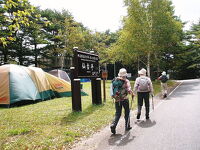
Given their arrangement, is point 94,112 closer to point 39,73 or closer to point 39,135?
point 39,135

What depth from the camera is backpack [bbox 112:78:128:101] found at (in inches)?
256

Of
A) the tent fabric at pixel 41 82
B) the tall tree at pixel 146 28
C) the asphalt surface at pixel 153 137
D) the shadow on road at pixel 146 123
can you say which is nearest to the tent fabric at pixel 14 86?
the tent fabric at pixel 41 82

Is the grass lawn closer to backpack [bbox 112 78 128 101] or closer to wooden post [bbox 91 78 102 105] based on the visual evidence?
wooden post [bbox 91 78 102 105]

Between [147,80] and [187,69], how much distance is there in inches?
1651

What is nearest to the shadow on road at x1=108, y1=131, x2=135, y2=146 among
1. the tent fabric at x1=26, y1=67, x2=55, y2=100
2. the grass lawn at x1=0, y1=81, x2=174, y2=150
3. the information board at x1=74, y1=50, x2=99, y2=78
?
the grass lawn at x1=0, y1=81, x2=174, y2=150

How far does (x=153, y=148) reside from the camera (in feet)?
16.7

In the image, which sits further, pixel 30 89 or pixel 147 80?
pixel 30 89

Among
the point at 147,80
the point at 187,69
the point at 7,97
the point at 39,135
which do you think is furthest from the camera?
the point at 187,69

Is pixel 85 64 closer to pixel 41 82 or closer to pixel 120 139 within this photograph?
pixel 41 82

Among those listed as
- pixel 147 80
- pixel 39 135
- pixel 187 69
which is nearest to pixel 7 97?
pixel 39 135

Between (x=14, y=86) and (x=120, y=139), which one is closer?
(x=120, y=139)

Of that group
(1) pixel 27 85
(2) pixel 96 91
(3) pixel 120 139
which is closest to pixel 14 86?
(1) pixel 27 85

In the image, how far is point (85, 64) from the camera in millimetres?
10461

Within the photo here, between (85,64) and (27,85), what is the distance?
14.1 ft
